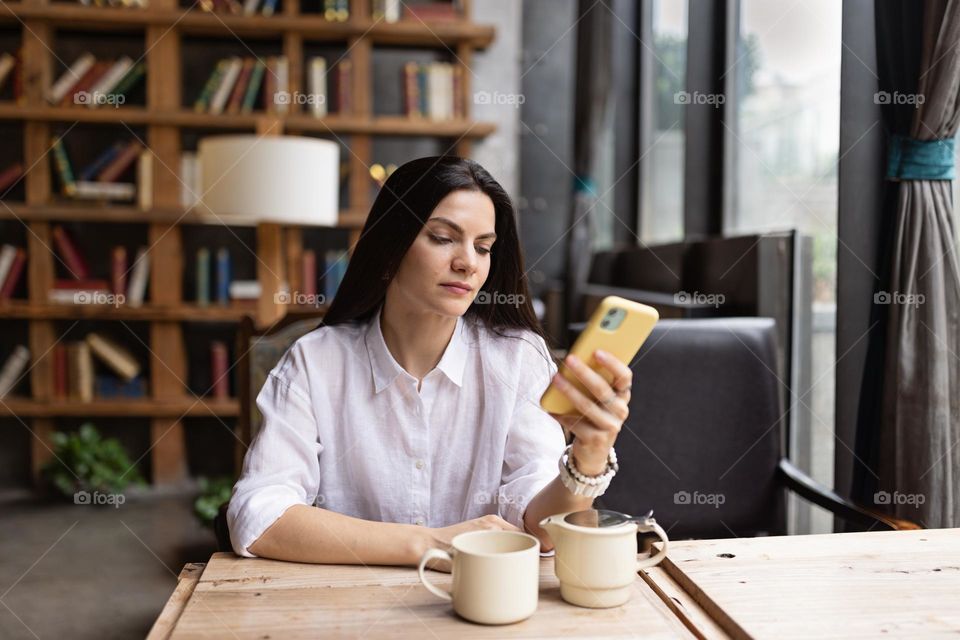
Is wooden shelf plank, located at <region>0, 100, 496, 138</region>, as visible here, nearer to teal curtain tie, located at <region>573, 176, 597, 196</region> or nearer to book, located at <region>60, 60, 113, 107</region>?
book, located at <region>60, 60, 113, 107</region>

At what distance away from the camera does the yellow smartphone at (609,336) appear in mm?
876

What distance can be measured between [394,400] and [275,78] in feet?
10.2

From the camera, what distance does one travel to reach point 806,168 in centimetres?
268

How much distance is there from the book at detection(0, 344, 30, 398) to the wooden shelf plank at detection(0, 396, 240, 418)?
2.3 inches

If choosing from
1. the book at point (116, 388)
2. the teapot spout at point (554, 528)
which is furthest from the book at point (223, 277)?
the teapot spout at point (554, 528)

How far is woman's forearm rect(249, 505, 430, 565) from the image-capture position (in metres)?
1.03

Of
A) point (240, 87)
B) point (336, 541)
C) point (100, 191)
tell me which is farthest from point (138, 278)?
point (336, 541)

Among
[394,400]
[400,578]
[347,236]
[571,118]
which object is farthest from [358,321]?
[571,118]

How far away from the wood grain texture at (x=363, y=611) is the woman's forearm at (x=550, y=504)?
150 millimetres

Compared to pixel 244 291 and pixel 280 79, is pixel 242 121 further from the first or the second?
pixel 244 291
